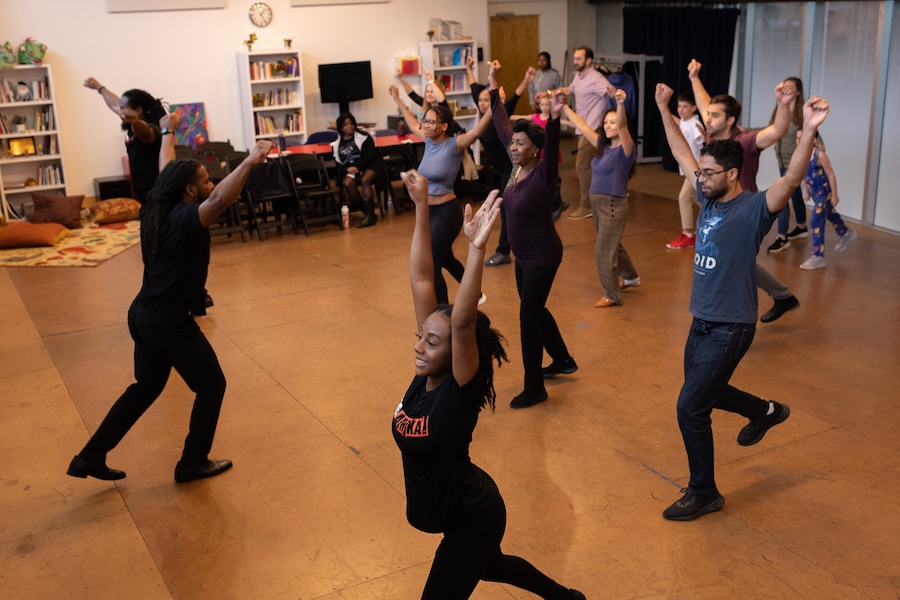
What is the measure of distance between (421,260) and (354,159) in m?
8.06

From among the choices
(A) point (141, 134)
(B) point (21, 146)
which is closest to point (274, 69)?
(B) point (21, 146)

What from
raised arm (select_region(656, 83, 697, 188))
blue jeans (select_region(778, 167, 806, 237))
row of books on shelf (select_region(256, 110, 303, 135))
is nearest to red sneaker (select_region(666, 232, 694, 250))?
blue jeans (select_region(778, 167, 806, 237))

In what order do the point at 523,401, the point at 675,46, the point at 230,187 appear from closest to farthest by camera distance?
the point at 230,187, the point at 523,401, the point at 675,46

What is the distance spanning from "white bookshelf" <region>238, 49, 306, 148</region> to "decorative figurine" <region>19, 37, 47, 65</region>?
2.61 meters

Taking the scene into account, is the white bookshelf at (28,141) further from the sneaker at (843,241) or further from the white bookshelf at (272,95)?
the sneaker at (843,241)

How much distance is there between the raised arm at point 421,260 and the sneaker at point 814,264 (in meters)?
5.92

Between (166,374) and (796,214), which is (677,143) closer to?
(166,374)

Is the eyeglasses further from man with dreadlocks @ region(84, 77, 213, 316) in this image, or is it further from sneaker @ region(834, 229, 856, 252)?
sneaker @ region(834, 229, 856, 252)

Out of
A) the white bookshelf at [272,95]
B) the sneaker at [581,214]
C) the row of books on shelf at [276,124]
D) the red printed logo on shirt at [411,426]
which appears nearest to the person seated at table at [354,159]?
the white bookshelf at [272,95]

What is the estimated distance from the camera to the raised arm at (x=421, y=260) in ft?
10.9

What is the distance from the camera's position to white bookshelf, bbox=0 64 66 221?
11.6m

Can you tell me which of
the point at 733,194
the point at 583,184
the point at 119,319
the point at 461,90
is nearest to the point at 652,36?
the point at 461,90

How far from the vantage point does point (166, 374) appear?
4715 mm

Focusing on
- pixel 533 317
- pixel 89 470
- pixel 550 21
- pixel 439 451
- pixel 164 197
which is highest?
pixel 550 21
